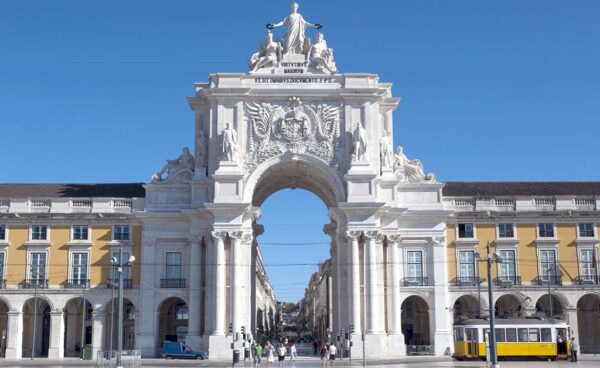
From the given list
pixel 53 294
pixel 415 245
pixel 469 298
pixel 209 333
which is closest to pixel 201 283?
pixel 209 333

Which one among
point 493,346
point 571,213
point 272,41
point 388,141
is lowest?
point 493,346

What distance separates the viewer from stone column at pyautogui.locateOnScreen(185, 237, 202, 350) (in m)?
63.4

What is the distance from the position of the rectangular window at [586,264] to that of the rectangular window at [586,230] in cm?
126

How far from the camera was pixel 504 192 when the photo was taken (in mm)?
70938

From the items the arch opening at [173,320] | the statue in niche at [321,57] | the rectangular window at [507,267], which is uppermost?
the statue in niche at [321,57]

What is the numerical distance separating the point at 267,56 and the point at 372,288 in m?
21.1

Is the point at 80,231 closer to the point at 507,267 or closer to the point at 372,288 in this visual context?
the point at 372,288

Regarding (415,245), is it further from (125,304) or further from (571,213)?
(125,304)

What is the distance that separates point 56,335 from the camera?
64.4m

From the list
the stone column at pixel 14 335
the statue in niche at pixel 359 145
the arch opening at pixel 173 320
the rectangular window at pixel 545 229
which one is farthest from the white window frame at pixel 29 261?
the rectangular window at pixel 545 229

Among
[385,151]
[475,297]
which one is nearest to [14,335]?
[385,151]

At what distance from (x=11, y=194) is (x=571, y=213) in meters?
48.3

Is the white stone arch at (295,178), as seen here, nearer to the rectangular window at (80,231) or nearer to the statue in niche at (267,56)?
the statue in niche at (267,56)

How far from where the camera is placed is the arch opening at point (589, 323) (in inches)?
2601
